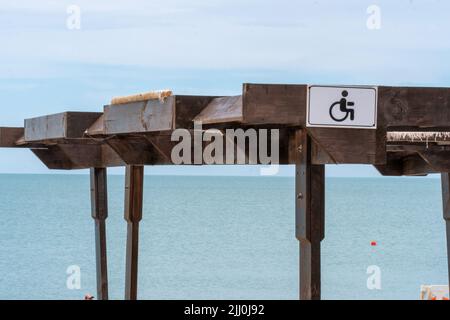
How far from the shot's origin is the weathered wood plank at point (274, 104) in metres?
6.53

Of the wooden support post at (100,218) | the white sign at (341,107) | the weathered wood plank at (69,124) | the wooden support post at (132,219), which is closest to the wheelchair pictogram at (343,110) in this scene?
the white sign at (341,107)

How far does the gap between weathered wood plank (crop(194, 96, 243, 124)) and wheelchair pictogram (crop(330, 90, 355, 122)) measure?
0.52 metres

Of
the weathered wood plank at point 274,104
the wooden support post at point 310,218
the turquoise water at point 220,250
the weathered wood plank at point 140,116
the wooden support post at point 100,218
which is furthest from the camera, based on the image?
the turquoise water at point 220,250

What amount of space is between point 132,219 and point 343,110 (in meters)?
5.23

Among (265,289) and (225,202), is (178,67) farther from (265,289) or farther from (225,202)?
(265,289)

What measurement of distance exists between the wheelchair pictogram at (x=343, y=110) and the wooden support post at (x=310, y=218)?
2.13 ft

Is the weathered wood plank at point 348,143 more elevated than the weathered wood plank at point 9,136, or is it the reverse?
the weathered wood plank at point 9,136

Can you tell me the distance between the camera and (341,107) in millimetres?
6637

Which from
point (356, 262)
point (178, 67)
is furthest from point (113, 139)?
point (178, 67)

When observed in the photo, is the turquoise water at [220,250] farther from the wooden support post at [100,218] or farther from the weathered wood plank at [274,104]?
the weathered wood plank at [274,104]

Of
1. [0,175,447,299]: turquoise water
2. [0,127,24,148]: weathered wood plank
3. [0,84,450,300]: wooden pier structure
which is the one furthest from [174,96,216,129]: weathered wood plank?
[0,175,447,299]: turquoise water

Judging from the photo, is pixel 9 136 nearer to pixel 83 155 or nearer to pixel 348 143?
pixel 83 155

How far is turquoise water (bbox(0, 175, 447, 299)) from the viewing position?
149 ft

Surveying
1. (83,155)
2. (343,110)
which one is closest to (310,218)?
(343,110)
